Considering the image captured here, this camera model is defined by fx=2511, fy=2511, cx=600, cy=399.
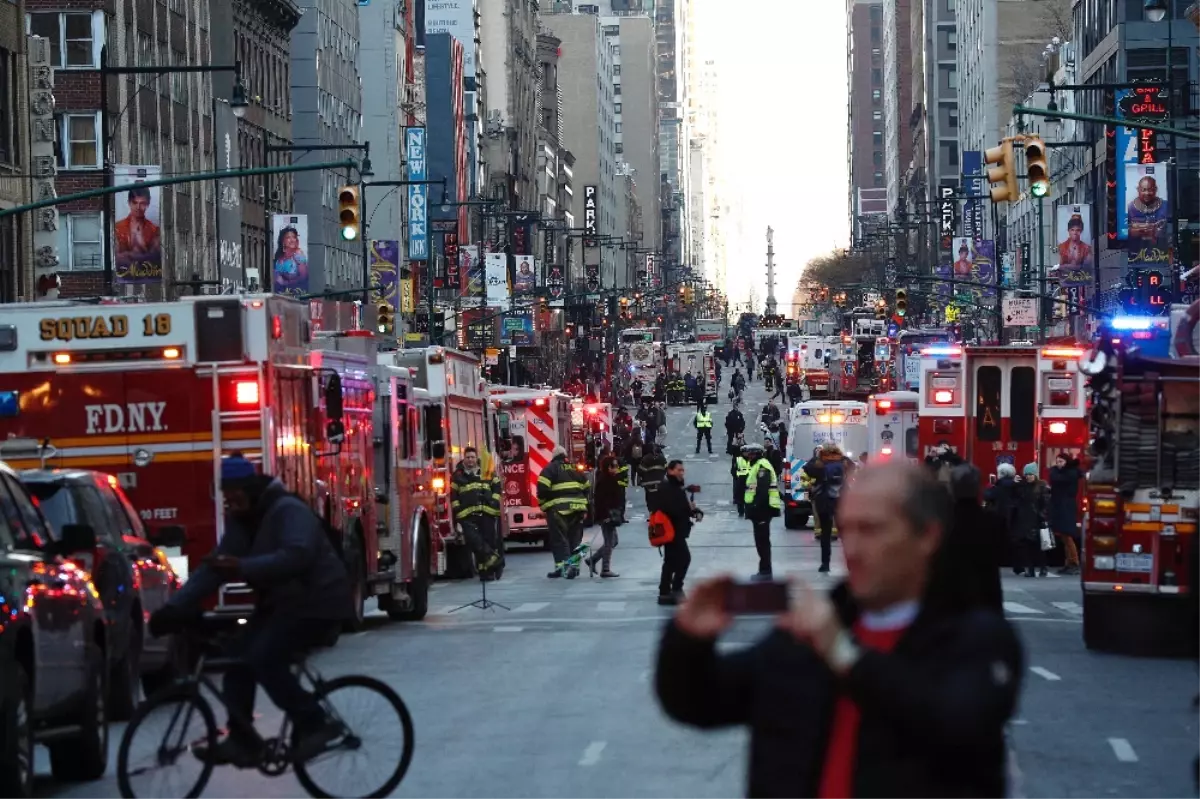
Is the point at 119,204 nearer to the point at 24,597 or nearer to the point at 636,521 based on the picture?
the point at 636,521

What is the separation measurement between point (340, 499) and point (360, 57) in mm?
90398

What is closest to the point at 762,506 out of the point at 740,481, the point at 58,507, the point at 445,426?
the point at 445,426

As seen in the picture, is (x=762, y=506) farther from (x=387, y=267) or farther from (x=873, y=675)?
(x=387, y=267)

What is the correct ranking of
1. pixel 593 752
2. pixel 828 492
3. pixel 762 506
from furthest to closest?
pixel 828 492 → pixel 762 506 → pixel 593 752

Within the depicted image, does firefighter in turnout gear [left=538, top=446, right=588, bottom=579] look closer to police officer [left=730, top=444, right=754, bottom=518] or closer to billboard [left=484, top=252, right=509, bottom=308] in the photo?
police officer [left=730, top=444, right=754, bottom=518]

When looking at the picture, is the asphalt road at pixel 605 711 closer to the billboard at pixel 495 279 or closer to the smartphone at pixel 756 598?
the smartphone at pixel 756 598

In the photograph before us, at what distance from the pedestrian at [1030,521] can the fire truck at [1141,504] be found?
35.7ft

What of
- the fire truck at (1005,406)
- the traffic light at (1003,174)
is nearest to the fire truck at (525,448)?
the fire truck at (1005,406)

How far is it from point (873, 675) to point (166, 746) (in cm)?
726

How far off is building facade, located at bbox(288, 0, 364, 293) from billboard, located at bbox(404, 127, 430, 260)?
2716 mm

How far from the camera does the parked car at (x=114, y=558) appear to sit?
612 inches

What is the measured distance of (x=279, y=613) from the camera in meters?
11.5

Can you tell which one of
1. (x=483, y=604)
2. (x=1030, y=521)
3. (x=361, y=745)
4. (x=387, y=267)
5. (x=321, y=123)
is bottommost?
(x=483, y=604)

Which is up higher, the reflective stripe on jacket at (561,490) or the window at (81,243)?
the window at (81,243)
